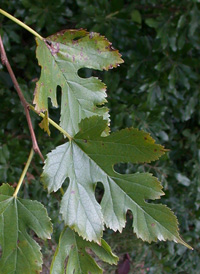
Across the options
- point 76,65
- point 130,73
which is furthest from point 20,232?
point 130,73

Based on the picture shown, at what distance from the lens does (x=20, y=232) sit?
758mm

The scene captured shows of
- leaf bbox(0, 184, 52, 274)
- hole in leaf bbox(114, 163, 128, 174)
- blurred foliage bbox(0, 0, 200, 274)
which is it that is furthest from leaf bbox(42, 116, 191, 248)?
hole in leaf bbox(114, 163, 128, 174)

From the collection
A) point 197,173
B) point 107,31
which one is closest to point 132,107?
point 107,31

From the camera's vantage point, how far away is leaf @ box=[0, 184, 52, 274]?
2.39ft

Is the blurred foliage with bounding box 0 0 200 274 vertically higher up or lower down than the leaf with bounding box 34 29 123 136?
lower down

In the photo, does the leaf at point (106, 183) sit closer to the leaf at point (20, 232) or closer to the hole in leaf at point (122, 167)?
the leaf at point (20, 232)

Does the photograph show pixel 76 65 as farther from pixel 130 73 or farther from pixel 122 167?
pixel 122 167

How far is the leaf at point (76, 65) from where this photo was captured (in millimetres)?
875

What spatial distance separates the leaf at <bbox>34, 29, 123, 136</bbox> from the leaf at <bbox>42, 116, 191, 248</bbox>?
0.29 feet

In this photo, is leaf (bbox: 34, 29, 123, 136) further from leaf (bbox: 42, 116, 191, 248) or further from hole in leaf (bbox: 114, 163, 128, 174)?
hole in leaf (bbox: 114, 163, 128, 174)

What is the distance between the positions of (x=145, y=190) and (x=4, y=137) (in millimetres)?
1099

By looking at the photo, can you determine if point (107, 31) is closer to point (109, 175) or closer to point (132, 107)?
point (132, 107)

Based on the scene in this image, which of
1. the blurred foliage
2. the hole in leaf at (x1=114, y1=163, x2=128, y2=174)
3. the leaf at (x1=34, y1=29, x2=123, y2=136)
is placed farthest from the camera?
the hole in leaf at (x1=114, y1=163, x2=128, y2=174)

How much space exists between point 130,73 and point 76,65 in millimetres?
845
